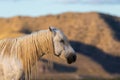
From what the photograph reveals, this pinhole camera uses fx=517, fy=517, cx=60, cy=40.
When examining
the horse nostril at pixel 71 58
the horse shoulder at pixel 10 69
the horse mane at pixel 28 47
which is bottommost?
the horse shoulder at pixel 10 69

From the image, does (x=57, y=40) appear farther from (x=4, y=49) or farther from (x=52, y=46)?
(x=4, y=49)

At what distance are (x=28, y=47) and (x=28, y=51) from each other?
2.4 inches

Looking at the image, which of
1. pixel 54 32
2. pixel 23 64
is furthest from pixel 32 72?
pixel 54 32

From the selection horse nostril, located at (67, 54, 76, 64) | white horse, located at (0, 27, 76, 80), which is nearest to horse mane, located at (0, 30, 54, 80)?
white horse, located at (0, 27, 76, 80)

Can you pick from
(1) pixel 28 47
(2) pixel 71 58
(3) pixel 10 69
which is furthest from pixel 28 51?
(2) pixel 71 58

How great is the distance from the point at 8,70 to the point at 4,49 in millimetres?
360

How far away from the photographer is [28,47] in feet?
25.5

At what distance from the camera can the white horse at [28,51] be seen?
7.66 m

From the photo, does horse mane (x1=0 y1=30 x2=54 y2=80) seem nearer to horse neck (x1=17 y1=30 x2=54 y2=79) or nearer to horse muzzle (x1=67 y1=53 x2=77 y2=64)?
horse neck (x1=17 y1=30 x2=54 y2=79)

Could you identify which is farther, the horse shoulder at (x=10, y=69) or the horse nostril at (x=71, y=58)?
the horse nostril at (x=71, y=58)

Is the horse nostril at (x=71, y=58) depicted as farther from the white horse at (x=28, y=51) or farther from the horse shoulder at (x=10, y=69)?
the horse shoulder at (x=10, y=69)

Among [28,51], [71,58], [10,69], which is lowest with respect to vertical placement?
[10,69]

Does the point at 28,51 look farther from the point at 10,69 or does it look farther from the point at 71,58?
the point at 71,58

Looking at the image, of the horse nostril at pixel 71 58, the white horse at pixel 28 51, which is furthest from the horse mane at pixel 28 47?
the horse nostril at pixel 71 58
